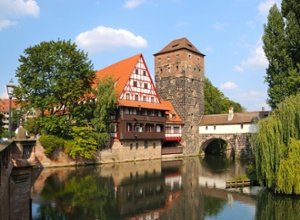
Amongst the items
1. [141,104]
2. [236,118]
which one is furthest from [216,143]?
[141,104]

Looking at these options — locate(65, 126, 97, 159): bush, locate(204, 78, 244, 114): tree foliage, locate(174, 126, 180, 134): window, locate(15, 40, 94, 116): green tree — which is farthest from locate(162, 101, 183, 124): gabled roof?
locate(15, 40, 94, 116): green tree

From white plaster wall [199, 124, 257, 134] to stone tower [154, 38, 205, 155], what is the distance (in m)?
1.32

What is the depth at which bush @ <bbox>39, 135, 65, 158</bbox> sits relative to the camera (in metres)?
31.7

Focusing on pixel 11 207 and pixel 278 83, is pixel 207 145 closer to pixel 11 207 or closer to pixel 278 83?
pixel 278 83

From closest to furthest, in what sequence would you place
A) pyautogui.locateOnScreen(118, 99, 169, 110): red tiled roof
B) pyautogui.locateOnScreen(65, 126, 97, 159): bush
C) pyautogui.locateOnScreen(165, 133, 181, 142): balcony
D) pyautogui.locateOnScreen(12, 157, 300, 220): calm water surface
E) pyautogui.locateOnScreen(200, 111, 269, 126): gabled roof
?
pyautogui.locateOnScreen(12, 157, 300, 220): calm water surface
pyautogui.locateOnScreen(65, 126, 97, 159): bush
pyautogui.locateOnScreen(118, 99, 169, 110): red tiled roof
pyautogui.locateOnScreen(200, 111, 269, 126): gabled roof
pyautogui.locateOnScreen(165, 133, 181, 142): balcony

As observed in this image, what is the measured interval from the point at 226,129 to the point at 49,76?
24009 mm

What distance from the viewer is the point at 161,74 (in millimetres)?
50281

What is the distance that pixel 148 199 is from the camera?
18969mm

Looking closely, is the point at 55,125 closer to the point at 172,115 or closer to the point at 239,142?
the point at 172,115

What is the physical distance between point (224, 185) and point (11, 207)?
49.6 feet

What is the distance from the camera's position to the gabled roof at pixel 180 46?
48681 millimetres

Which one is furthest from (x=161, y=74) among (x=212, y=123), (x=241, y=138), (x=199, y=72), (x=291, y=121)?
(x=291, y=121)

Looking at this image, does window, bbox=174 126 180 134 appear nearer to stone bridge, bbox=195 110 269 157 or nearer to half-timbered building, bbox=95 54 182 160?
half-timbered building, bbox=95 54 182 160

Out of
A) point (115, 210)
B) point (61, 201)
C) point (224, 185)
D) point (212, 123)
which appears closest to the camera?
point (115, 210)
